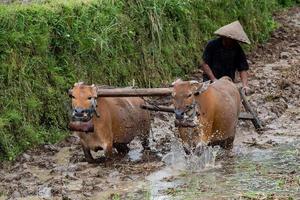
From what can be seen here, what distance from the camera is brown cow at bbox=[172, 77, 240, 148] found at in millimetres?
8445

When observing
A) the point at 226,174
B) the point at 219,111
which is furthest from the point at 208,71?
the point at 226,174

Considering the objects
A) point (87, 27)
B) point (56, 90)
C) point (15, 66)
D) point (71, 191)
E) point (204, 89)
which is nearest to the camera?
point (71, 191)

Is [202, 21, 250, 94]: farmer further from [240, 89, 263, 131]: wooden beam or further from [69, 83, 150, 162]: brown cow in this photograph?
[69, 83, 150, 162]: brown cow

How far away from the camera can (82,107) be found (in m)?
8.55

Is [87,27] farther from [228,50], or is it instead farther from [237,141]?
[237,141]

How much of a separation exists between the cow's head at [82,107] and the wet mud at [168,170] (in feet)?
1.97

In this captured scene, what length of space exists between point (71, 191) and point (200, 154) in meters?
1.71

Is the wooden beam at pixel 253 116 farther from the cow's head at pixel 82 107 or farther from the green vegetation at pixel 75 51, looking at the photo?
the cow's head at pixel 82 107

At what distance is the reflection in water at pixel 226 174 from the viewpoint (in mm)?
7836

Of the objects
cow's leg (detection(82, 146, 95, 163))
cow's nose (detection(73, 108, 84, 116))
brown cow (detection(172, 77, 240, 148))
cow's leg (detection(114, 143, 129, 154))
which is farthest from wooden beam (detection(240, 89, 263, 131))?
cow's nose (detection(73, 108, 84, 116))

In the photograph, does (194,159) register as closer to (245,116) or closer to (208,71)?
(245,116)

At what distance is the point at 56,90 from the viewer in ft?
35.0

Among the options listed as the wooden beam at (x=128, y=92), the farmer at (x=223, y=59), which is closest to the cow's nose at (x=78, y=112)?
the wooden beam at (x=128, y=92)

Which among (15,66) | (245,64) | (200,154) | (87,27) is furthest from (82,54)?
(200,154)
